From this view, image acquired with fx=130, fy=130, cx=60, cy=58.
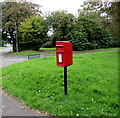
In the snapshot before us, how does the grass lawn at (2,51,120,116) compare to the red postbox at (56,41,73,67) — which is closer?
the grass lawn at (2,51,120,116)

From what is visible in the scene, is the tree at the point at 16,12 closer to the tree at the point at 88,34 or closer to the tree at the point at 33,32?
the tree at the point at 33,32

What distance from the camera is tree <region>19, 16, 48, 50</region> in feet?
60.0

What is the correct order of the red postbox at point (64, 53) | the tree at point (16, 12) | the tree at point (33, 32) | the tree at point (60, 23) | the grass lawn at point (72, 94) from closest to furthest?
the grass lawn at point (72, 94), the red postbox at point (64, 53), the tree at point (33, 32), the tree at point (16, 12), the tree at point (60, 23)

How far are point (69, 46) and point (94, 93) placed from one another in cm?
136

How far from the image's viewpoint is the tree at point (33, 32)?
720 inches

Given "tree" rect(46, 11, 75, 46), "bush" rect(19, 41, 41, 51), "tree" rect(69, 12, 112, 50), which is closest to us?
"tree" rect(46, 11, 75, 46)

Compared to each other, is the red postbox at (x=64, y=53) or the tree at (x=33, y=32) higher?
the tree at (x=33, y=32)

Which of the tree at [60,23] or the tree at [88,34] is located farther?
the tree at [88,34]

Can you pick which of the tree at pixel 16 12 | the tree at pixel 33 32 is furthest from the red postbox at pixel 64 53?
the tree at pixel 16 12

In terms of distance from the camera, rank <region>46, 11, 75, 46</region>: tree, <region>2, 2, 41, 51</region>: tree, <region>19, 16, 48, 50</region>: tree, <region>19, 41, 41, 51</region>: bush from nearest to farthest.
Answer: <region>19, 16, 48, 50</region>: tree
<region>2, 2, 41, 51</region>: tree
<region>46, 11, 75, 46</region>: tree
<region>19, 41, 41, 51</region>: bush

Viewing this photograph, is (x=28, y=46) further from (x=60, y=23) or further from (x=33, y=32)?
(x=60, y=23)

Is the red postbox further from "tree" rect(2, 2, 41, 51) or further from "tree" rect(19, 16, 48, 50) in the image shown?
"tree" rect(2, 2, 41, 51)

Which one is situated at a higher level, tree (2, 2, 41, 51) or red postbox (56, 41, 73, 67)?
tree (2, 2, 41, 51)

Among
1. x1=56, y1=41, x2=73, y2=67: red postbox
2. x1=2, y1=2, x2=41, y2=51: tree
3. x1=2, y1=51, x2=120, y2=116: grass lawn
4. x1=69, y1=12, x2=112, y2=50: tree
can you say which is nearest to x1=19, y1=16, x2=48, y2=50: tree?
x1=2, y1=2, x2=41, y2=51: tree
